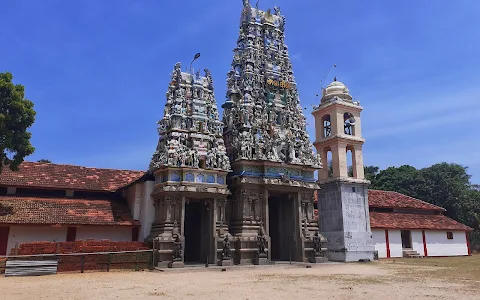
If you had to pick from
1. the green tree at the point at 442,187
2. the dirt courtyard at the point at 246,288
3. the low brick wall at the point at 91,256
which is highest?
the green tree at the point at 442,187

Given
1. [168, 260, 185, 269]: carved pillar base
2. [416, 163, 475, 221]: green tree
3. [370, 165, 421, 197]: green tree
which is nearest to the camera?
[168, 260, 185, 269]: carved pillar base

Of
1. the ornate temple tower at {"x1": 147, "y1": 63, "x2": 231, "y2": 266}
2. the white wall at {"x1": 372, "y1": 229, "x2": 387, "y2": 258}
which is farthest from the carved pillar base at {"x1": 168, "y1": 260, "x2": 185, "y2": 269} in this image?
the white wall at {"x1": 372, "y1": 229, "x2": 387, "y2": 258}

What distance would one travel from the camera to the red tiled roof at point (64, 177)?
23562 millimetres

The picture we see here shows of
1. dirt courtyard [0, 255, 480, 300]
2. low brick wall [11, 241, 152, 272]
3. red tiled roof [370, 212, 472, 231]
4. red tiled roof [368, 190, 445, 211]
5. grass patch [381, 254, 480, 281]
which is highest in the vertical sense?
red tiled roof [368, 190, 445, 211]

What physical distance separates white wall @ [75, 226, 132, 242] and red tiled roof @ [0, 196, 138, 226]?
686 millimetres

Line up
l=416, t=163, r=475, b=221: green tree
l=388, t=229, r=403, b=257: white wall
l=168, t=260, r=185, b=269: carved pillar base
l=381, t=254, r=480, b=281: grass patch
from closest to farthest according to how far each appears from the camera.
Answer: l=381, t=254, r=480, b=281: grass patch → l=168, t=260, r=185, b=269: carved pillar base → l=388, t=229, r=403, b=257: white wall → l=416, t=163, r=475, b=221: green tree

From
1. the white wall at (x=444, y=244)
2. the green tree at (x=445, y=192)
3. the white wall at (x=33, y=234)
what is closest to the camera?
the white wall at (x=33, y=234)

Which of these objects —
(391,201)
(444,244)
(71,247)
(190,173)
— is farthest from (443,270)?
(71,247)

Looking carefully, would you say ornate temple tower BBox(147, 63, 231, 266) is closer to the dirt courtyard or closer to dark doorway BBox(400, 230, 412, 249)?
the dirt courtyard

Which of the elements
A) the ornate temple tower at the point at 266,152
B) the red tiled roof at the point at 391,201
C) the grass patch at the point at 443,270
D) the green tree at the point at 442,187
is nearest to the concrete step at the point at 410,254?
the red tiled roof at the point at 391,201

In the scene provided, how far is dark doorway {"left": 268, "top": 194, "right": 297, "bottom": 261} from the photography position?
83.7 ft

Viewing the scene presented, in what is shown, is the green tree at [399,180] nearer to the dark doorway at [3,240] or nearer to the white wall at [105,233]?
the white wall at [105,233]

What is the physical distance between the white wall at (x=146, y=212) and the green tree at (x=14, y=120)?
640 centimetres

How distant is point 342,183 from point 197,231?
399 inches
